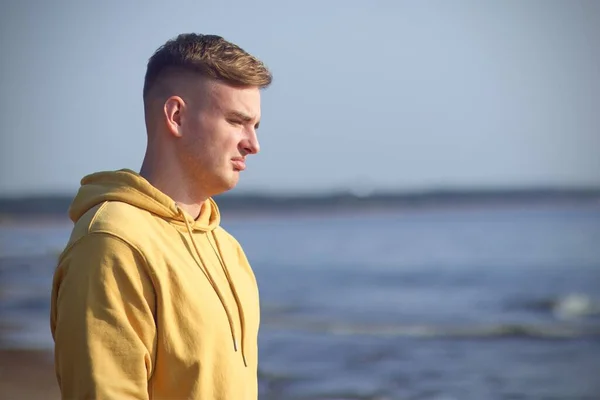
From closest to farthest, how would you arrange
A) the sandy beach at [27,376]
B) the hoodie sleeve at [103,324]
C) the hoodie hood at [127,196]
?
the hoodie sleeve at [103,324], the hoodie hood at [127,196], the sandy beach at [27,376]

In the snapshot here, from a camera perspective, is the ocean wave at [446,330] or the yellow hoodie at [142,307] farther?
the ocean wave at [446,330]

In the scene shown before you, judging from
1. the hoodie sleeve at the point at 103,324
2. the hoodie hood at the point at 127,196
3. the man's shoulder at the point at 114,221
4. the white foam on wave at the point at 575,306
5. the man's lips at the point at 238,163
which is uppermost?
the white foam on wave at the point at 575,306

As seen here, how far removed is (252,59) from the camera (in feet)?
7.18

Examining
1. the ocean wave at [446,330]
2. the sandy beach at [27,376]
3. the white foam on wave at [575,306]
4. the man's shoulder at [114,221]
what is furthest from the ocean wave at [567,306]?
the man's shoulder at [114,221]

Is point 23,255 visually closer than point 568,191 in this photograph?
Yes

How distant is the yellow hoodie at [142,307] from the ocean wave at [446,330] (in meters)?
11.4

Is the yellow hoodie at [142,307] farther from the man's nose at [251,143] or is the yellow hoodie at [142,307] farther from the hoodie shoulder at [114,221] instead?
the man's nose at [251,143]

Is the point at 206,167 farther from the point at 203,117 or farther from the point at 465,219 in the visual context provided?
the point at 465,219

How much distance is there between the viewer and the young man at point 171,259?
1.90m

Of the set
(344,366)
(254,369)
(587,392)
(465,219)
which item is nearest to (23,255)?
(344,366)

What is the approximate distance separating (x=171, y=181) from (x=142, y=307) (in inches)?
12.8

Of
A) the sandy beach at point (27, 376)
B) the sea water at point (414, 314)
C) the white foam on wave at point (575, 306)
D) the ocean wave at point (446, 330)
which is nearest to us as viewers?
the sandy beach at point (27, 376)

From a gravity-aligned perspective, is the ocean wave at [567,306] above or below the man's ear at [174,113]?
above

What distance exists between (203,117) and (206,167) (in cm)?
10
